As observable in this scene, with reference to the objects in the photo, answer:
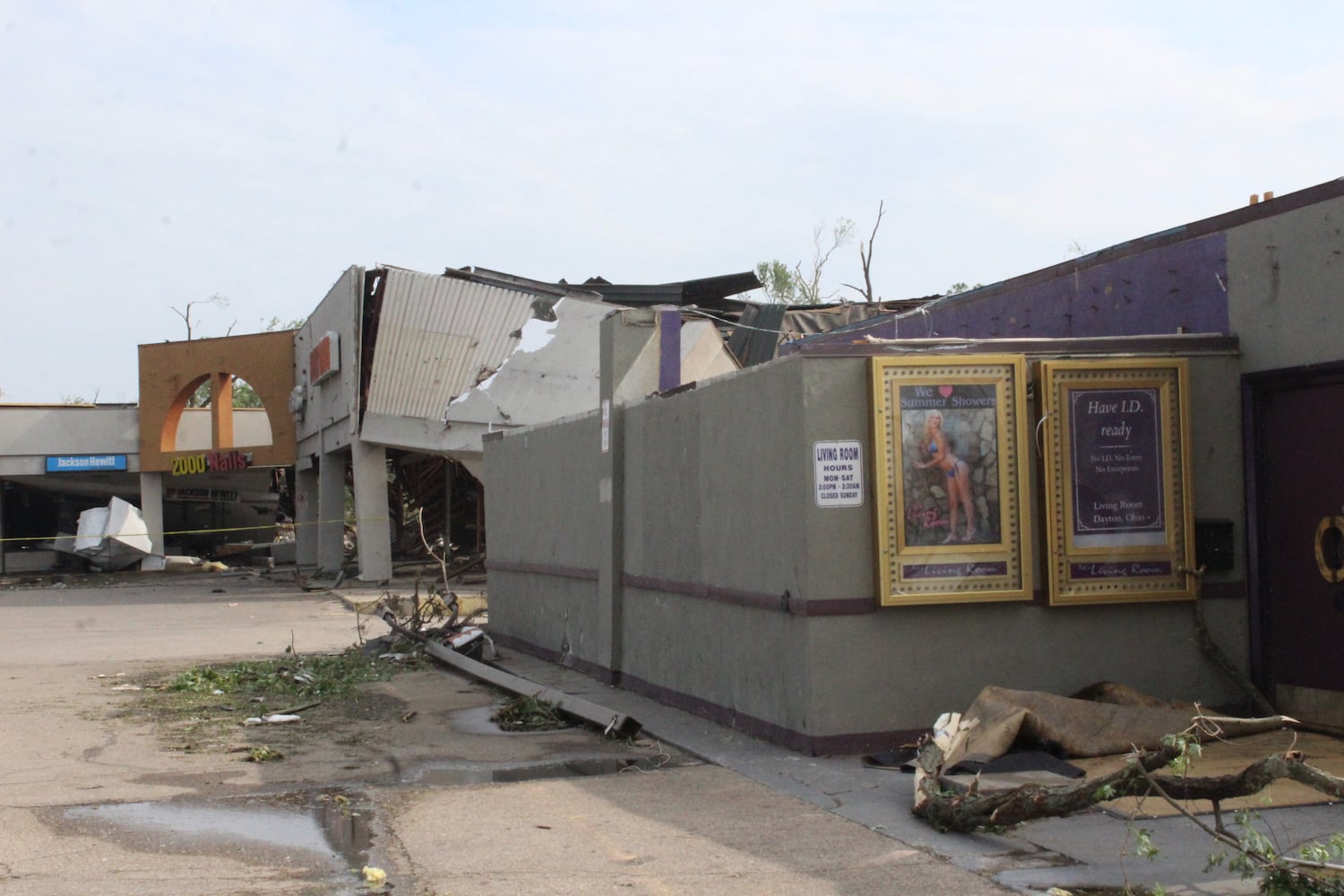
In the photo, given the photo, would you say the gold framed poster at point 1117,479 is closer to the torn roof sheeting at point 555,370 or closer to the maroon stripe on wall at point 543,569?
the maroon stripe on wall at point 543,569

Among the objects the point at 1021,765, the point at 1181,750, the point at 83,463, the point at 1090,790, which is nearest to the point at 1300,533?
the point at 1021,765

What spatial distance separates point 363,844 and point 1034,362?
17.1 ft

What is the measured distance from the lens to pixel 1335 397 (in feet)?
27.0

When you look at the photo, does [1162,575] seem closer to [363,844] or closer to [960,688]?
[960,688]

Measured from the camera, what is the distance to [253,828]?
6.97 m

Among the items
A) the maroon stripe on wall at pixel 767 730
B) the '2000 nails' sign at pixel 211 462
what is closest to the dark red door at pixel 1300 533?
the maroon stripe on wall at pixel 767 730

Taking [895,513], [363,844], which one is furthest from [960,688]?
[363,844]

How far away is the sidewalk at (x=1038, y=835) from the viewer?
18.0 feet

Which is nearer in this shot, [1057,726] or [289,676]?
[1057,726]

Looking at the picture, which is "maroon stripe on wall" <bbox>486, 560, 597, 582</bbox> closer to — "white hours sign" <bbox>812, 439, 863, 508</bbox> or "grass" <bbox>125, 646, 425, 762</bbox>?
"grass" <bbox>125, 646, 425, 762</bbox>

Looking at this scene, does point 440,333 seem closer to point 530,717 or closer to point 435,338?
point 435,338

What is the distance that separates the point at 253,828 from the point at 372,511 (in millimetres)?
23107

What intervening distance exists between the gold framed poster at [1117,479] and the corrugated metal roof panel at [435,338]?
18.6 metres

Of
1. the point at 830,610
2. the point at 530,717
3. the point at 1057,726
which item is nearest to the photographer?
the point at 1057,726
